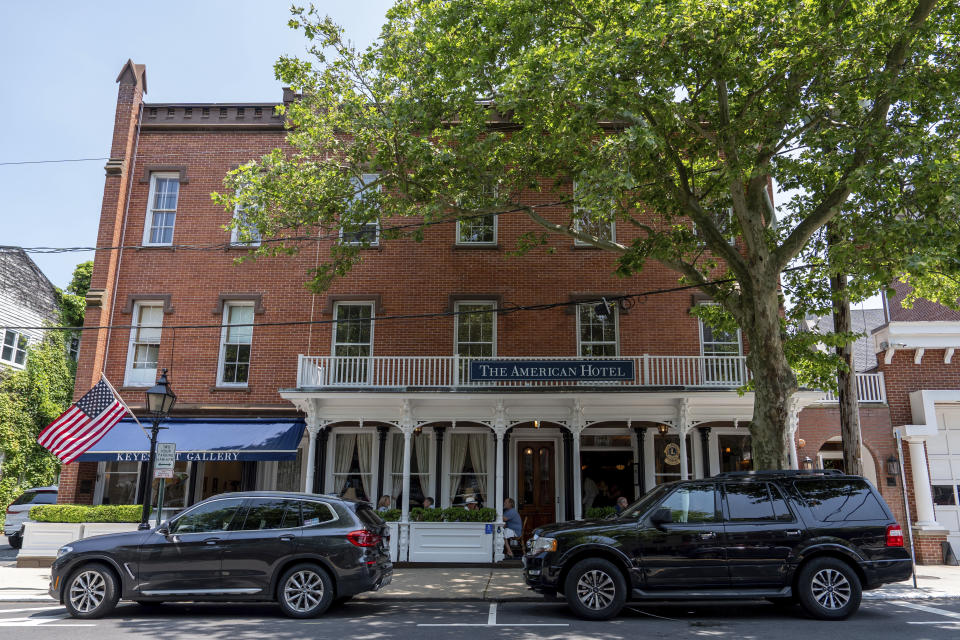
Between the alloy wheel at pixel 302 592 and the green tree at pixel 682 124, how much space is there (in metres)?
6.70

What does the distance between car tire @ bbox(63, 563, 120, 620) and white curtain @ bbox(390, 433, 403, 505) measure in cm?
842

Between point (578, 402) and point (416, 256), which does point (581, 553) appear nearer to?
point (578, 402)

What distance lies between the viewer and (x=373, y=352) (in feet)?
58.4

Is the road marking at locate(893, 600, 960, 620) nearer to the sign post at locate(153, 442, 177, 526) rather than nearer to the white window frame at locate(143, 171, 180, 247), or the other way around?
the sign post at locate(153, 442, 177, 526)

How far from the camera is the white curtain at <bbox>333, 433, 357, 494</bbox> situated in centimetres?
1758

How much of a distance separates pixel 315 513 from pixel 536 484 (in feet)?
28.9

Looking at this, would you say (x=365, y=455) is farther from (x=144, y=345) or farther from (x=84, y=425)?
(x=144, y=345)

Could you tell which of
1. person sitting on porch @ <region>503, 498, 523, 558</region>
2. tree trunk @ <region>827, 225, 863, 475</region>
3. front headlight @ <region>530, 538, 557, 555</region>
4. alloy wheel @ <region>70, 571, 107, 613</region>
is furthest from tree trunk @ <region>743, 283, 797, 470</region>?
alloy wheel @ <region>70, 571, 107, 613</region>

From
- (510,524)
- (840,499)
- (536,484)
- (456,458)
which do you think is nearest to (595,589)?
(840,499)

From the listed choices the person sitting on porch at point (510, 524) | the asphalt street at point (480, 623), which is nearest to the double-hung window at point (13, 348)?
the asphalt street at point (480, 623)

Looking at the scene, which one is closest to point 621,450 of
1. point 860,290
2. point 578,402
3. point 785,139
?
point 578,402

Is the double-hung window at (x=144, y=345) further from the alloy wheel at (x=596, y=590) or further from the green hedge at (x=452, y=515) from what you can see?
the alloy wheel at (x=596, y=590)

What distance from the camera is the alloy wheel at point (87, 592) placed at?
30.5ft

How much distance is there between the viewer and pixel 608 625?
8648 mm
